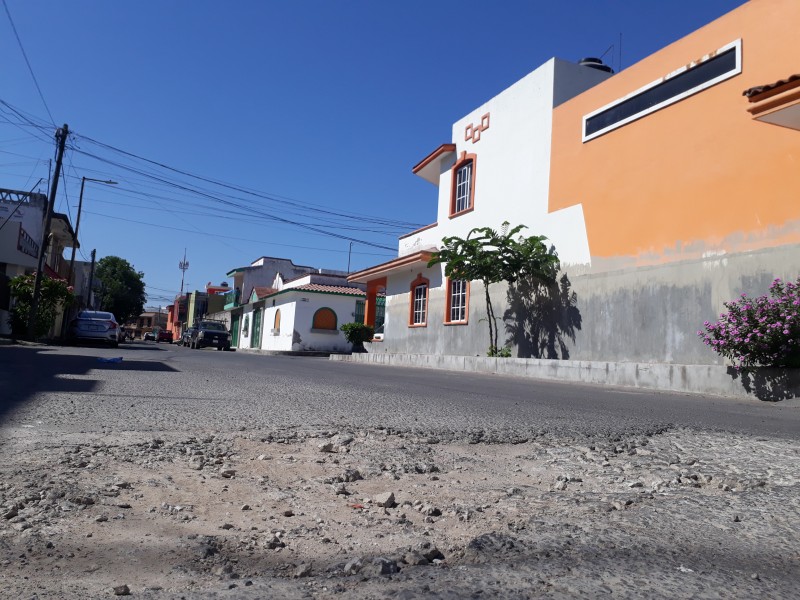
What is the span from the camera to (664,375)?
10750mm

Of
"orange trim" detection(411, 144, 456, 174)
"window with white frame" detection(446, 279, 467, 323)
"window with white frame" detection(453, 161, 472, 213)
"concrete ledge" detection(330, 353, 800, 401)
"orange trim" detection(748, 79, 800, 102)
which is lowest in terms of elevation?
"concrete ledge" detection(330, 353, 800, 401)

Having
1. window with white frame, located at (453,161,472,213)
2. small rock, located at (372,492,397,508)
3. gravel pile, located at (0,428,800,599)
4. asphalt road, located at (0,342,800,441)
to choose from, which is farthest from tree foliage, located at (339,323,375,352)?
small rock, located at (372,492,397,508)

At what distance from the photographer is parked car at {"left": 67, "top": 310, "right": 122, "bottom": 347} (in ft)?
71.1

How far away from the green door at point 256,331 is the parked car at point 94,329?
2197cm

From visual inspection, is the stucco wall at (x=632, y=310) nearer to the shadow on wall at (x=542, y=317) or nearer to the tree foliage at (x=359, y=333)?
the shadow on wall at (x=542, y=317)

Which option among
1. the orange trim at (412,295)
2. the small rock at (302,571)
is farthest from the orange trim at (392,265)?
the small rock at (302,571)

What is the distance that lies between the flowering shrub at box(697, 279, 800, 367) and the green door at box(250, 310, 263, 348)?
37591 millimetres

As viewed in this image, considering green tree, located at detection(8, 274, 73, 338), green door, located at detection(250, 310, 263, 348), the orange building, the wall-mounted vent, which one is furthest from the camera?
green door, located at detection(250, 310, 263, 348)

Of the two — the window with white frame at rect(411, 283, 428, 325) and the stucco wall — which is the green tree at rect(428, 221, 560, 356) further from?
the window with white frame at rect(411, 283, 428, 325)

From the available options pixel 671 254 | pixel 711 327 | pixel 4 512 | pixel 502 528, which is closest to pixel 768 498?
pixel 502 528

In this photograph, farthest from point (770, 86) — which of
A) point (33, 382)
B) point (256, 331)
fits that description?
point (256, 331)

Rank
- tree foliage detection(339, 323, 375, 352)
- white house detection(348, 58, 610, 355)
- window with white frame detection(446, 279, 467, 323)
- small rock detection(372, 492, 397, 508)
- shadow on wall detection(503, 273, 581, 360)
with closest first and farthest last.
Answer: small rock detection(372, 492, 397, 508), shadow on wall detection(503, 273, 581, 360), white house detection(348, 58, 610, 355), window with white frame detection(446, 279, 467, 323), tree foliage detection(339, 323, 375, 352)

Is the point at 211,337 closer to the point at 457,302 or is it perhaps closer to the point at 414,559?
the point at 457,302

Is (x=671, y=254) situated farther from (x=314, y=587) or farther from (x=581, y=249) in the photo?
(x=314, y=587)
